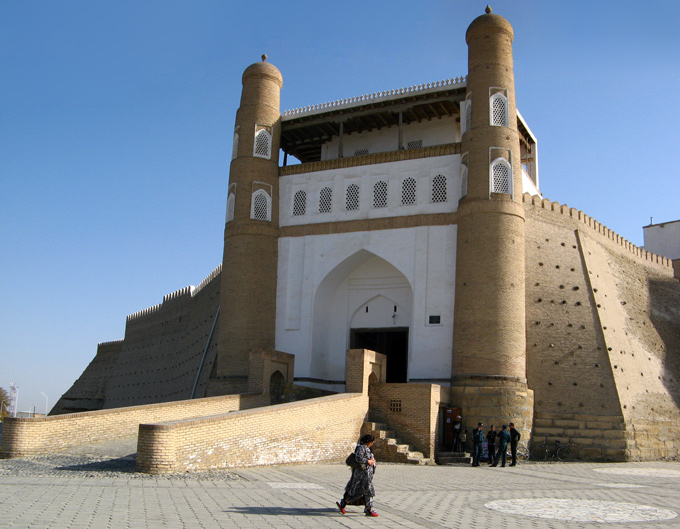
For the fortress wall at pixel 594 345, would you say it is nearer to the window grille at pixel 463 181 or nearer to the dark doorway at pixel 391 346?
the window grille at pixel 463 181

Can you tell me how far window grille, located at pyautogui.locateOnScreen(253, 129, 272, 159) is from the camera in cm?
1819

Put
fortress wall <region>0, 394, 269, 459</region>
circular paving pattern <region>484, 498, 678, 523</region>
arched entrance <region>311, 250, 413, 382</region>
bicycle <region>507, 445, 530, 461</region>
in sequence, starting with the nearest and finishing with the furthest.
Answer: circular paving pattern <region>484, 498, 678, 523</region>
fortress wall <region>0, 394, 269, 459</region>
bicycle <region>507, 445, 530, 461</region>
arched entrance <region>311, 250, 413, 382</region>

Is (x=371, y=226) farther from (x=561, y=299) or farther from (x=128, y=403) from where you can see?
(x=128, y=403)

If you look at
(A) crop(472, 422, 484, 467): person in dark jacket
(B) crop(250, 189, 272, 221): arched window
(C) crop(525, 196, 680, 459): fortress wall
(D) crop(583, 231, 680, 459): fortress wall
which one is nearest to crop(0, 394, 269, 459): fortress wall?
(A) crop(472, 422, 484, 467): person in dark jacket

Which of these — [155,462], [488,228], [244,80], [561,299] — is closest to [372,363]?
[488,228]

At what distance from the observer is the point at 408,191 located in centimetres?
1705

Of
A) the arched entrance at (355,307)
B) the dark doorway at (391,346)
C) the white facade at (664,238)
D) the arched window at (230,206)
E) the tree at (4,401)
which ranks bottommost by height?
the tree at (4,401)

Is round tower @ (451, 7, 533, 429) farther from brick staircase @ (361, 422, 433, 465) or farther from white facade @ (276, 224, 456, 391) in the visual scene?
brick staircase @ (361, 422, 433, 465)

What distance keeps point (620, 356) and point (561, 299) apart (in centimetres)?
176

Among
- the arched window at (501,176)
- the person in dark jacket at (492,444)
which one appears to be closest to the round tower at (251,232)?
the arched window at (501,176)

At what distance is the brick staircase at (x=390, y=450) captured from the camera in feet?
41.8

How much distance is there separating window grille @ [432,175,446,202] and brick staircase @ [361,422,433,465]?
19.2 feet

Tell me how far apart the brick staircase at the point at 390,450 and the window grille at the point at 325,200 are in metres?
6.43

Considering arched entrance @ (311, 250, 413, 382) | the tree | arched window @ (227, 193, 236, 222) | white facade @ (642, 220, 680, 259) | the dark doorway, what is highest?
white facade @ (642, 220, 680, 259)
